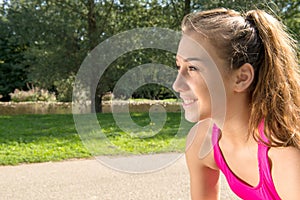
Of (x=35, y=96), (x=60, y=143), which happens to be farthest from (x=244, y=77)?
(x=35, y=96)

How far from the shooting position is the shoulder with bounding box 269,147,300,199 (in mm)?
1113

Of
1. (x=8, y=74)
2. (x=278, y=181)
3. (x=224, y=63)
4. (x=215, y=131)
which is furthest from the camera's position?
(x=8, y=74)

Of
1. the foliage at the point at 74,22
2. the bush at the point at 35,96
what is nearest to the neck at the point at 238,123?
the foliage at the point at 74,22

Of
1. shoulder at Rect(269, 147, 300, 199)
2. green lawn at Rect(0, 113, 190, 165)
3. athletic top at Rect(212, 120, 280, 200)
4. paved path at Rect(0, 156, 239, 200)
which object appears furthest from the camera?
green lawn at Rect(0, 113, 190, 165)

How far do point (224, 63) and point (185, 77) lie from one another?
0.13m

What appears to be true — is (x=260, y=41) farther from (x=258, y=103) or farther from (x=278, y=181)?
(x=278, y=181)

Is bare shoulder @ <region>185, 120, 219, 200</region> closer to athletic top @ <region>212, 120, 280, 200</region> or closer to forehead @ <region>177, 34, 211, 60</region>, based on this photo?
athletic top @ <region>212, 120, 280, 200</region>

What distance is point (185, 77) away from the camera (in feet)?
4.31

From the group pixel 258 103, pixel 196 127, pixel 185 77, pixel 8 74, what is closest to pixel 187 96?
pixel 185 77

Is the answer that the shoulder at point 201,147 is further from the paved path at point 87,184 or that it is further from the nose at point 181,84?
the paved path at point 87,184

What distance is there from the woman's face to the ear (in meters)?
0.05


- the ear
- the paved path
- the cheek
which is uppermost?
the ear

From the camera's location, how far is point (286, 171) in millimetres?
1128

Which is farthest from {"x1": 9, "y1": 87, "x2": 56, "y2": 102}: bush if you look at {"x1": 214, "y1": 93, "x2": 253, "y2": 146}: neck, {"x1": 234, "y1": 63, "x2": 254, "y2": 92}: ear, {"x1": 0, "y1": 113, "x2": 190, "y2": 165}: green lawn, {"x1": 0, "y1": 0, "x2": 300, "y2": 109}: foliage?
{"x1": 234, "y1": 63, "x2": 254, "y2": 92}: ear
